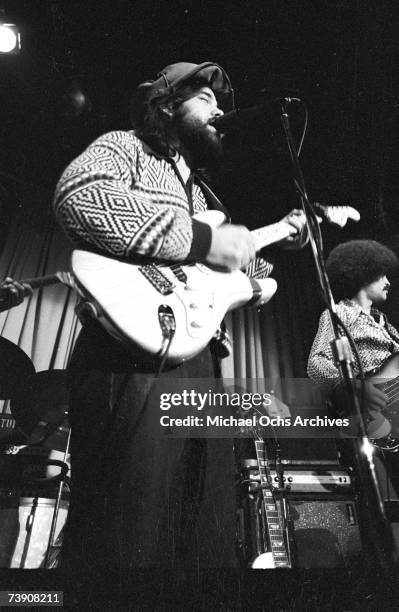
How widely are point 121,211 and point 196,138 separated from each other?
582mm

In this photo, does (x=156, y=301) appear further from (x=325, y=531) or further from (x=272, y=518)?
(x=325, y=531)

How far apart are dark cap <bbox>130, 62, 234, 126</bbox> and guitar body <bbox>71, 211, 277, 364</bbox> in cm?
68

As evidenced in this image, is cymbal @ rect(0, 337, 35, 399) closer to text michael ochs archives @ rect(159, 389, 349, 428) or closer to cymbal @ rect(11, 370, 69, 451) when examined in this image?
cymbal @ rect(11, 370, 69, 451)

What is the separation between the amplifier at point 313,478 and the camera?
2.25 m

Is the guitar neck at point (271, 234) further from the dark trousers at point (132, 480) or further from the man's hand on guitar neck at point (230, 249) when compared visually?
the dark trousers at point (132, 480)

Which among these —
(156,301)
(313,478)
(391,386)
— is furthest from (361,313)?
(156,301)

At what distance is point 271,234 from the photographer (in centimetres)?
151

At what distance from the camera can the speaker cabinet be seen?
2055 millimetres

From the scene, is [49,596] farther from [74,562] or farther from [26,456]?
[26,456]

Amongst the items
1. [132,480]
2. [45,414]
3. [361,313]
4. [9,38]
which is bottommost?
[132,480]

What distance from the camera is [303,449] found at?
2461 mm

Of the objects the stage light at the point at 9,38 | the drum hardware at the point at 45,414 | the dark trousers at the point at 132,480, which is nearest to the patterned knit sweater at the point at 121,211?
the dark trousers at the point at 132,480

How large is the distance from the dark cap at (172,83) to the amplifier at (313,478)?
1.71m

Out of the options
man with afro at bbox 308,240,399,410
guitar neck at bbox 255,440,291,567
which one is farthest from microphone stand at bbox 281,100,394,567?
guitar neck at bbox 255,440,291,567
